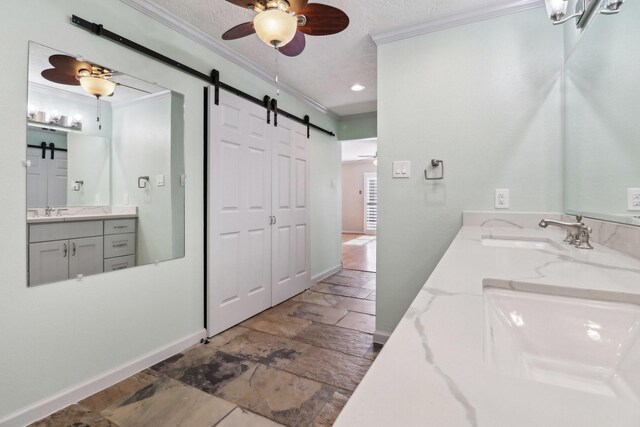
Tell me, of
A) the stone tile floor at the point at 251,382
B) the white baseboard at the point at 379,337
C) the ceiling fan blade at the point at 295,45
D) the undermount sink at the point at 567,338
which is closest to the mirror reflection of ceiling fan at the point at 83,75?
the ceiling fan blade at the point at 295,45

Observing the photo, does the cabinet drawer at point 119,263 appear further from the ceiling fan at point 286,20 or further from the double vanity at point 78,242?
the ceiling fan at point 286,20

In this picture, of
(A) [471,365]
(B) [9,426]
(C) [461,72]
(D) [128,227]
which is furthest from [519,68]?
(B) [9,426]

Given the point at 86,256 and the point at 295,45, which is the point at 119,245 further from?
the point at 295,45

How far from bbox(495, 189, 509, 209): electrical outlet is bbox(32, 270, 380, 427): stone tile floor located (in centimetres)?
139

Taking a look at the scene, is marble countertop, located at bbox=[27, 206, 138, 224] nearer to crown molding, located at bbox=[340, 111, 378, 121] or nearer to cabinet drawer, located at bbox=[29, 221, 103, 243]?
cabinet drawer, located at bbox=[29, 221, 103, 243]

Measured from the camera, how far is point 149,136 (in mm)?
2059

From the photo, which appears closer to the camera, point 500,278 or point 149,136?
point 500,278

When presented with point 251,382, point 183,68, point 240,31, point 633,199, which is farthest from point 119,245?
point 633,199

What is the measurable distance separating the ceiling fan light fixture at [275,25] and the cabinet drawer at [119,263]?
1.61 meters

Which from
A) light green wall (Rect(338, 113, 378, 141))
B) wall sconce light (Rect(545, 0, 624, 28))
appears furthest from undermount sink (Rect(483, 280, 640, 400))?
light green wall (Rect(338, 113, 378, 141))

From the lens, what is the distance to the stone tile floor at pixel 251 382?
1.53 meters

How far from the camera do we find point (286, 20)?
1.36 m

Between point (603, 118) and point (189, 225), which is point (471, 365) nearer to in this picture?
point (603, 118)

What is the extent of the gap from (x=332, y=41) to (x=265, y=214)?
5.52ft
